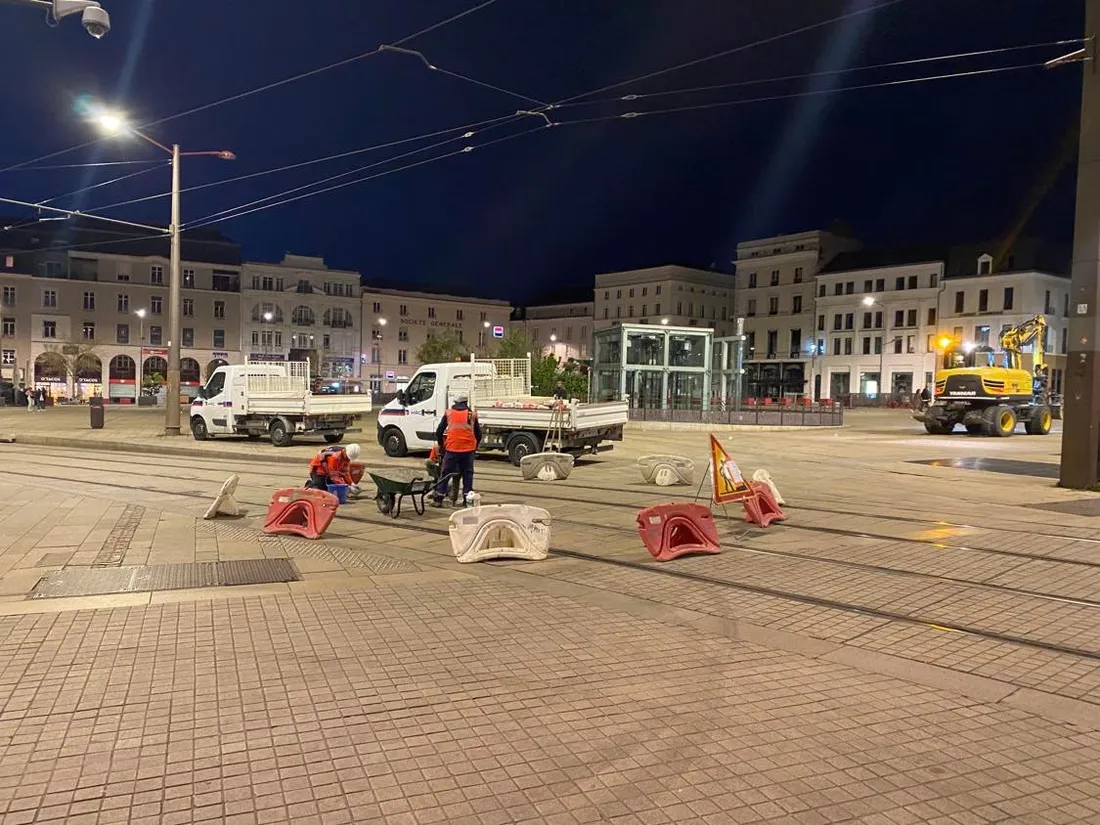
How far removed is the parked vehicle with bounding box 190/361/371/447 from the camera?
22.8 meters

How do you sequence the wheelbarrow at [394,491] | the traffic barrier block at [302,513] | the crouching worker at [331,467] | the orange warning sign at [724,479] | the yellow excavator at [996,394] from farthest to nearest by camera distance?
the yellow excavator at [996,394], the crouching worker at [331,467], the wheelbarrow at [394,491], the orange warning sign at [724,479], the traffic barrier block at [302,513]

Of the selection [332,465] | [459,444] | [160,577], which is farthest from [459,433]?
[160,577]

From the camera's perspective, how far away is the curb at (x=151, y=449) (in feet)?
65.3

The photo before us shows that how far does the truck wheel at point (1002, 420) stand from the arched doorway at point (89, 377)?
225 feet

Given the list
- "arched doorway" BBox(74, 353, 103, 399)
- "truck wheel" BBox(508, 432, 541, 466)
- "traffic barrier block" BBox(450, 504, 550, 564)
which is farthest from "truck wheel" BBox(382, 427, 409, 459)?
"arched doorway" BBox(74, 353, 103, 399)

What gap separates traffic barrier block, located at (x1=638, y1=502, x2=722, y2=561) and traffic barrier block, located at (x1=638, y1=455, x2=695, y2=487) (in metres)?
5.95

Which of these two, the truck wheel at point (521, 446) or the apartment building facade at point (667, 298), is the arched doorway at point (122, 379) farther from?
the truck wheel at point (521, 446)

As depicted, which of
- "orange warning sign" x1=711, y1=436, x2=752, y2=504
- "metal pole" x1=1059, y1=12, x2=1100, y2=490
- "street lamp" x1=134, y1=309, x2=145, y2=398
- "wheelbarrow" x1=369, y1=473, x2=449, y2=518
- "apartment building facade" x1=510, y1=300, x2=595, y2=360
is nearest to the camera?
"orange warning sign" x1=711, y1=436, x2=752, y2=504

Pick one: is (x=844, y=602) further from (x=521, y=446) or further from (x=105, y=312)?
(x=105, y=312)

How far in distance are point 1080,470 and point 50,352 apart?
73888 mm

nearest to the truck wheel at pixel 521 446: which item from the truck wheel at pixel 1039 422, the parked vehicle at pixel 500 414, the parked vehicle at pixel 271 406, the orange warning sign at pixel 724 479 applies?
the parked vehicle at pixel 500 414

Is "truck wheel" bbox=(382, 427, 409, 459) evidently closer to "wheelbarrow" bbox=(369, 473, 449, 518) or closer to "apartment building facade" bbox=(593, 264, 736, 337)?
"wheelbarrow" bbox=(369, 473, 449, 518)

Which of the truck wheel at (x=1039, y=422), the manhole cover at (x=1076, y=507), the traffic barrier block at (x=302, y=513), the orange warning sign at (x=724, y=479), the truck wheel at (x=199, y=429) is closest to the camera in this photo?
the traffic barrier block at (x=302, y=513)

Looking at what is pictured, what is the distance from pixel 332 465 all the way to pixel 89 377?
70277 mm
